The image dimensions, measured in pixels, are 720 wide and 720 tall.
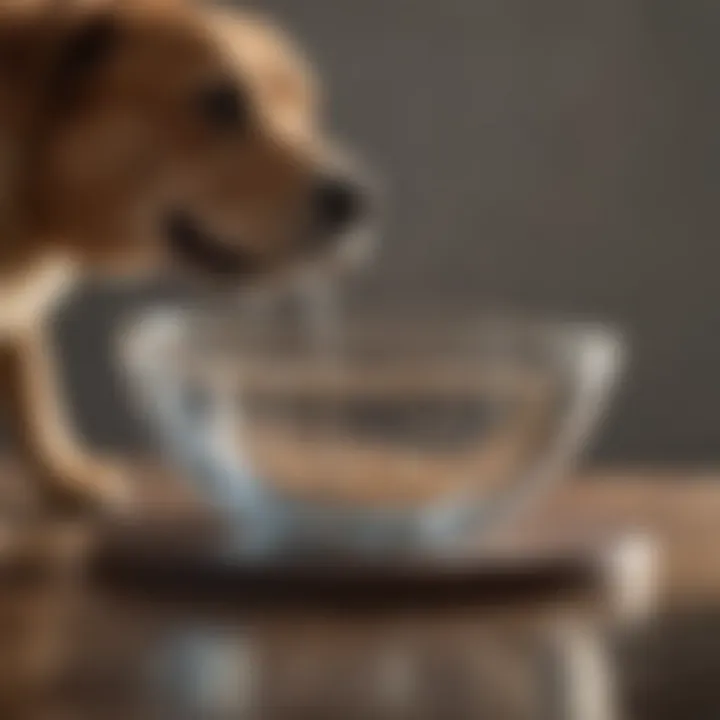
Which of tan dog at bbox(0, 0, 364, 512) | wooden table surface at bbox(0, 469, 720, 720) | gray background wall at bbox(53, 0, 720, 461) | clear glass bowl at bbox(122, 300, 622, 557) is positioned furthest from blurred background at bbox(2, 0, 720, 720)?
clear glass bowl at bbox(122, 300, 622, 557)

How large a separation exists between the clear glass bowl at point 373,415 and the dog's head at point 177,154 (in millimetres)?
205

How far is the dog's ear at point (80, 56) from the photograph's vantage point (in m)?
0.95

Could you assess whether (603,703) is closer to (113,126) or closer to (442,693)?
(442,693)

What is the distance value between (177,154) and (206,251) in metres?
0.07

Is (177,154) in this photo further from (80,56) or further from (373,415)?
(373,415)

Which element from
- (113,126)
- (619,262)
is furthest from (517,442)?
(619,262)

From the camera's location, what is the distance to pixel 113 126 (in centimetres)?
98

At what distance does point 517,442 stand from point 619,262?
2.94 ft

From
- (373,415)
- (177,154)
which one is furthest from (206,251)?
(373,415)

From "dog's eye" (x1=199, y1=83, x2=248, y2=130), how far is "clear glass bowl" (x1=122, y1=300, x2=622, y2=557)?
0.85 ft

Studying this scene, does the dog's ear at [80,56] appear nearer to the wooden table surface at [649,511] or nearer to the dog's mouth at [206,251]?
the dog's mouth at [206,251]

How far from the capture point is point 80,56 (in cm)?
96

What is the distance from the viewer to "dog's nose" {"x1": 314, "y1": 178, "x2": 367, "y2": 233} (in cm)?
95

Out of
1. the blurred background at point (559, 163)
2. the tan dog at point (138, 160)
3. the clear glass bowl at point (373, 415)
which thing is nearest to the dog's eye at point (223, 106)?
the tan dog at point (138, 160)
